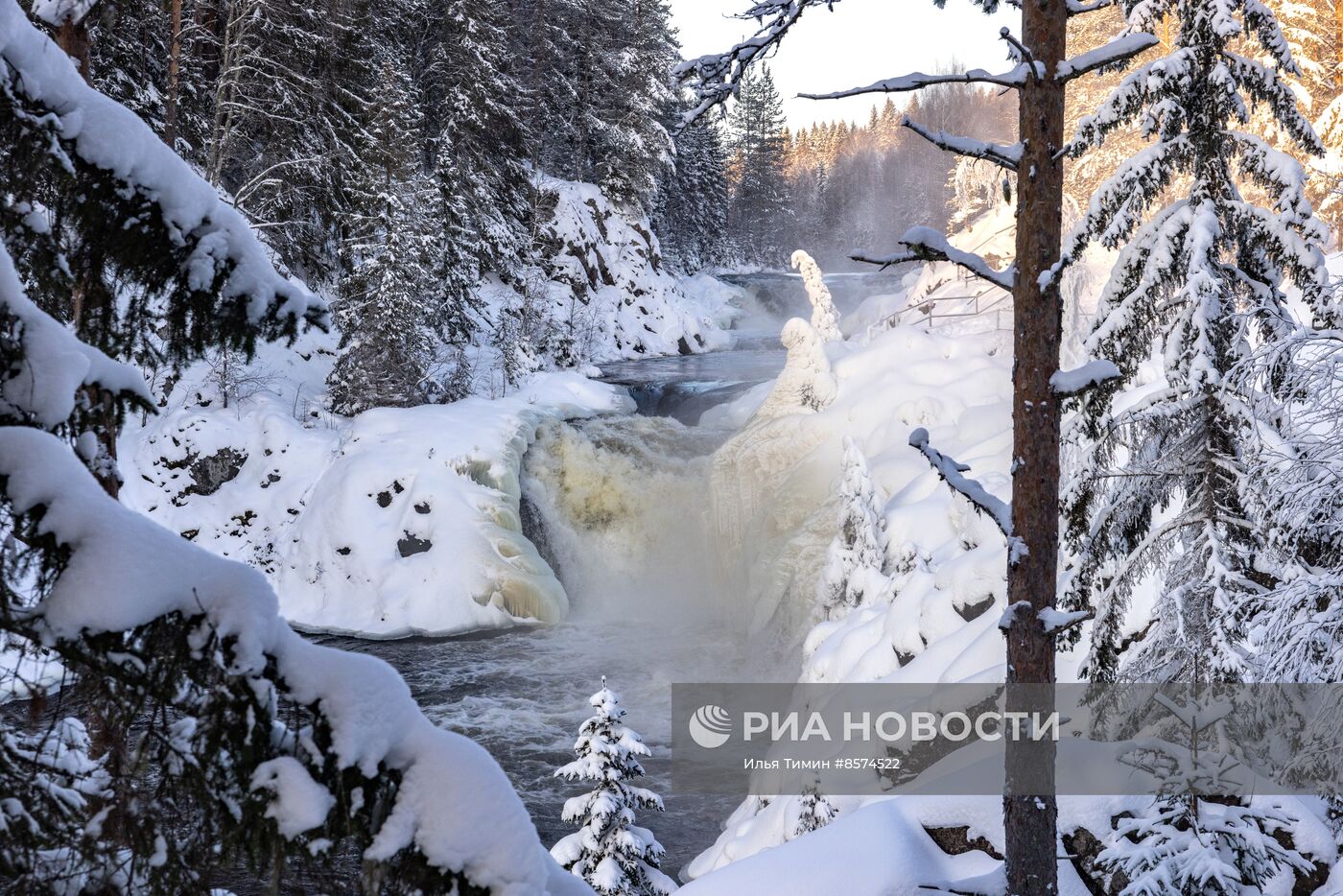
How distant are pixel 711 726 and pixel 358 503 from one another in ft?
29.5

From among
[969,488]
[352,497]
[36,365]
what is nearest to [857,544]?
[969,488]

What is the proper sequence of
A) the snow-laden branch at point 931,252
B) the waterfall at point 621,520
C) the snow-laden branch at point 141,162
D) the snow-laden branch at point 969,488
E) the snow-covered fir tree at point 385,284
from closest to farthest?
the snow-laden branch at point 141,162 → the snow-laden branch at point 931,252 → the snow-laden branch at point 969,488 → the waterfall at point 621,520 → the snow-covered fir tree at point 385,284

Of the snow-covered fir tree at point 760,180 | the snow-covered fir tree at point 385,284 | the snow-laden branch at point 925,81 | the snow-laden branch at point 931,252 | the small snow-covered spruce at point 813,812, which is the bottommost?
the small snow-covered spruce at point 813,812

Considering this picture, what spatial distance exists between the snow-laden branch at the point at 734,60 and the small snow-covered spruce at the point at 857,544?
30.8 ft

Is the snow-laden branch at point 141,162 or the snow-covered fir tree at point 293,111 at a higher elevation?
the snow-covered fir tree at point 293,111

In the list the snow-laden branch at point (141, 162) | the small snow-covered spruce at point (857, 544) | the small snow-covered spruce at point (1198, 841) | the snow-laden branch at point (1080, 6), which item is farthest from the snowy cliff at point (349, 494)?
the snow-laden branch at point (141, 162)

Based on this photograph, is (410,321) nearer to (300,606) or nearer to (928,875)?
(300,606)

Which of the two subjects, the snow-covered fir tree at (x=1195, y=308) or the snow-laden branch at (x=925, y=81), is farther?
the snow-covered fir tree at (x=1195, y=308)

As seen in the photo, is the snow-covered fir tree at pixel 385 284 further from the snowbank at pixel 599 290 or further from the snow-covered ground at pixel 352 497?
the snowbank at pixel 599 290

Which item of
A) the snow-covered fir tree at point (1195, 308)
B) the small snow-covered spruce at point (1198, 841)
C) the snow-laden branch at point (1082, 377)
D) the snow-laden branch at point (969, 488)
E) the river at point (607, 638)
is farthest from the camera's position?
the river at point (607, 638)

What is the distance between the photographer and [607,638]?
18.5m

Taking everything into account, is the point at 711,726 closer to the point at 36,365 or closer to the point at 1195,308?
the point at 1195,308

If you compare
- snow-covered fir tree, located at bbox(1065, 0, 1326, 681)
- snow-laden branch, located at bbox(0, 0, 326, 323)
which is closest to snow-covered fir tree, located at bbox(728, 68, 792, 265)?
snow-covered fir tree, located at bbox(1065, 0, 1326, 681)

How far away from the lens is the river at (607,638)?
13648 mm
